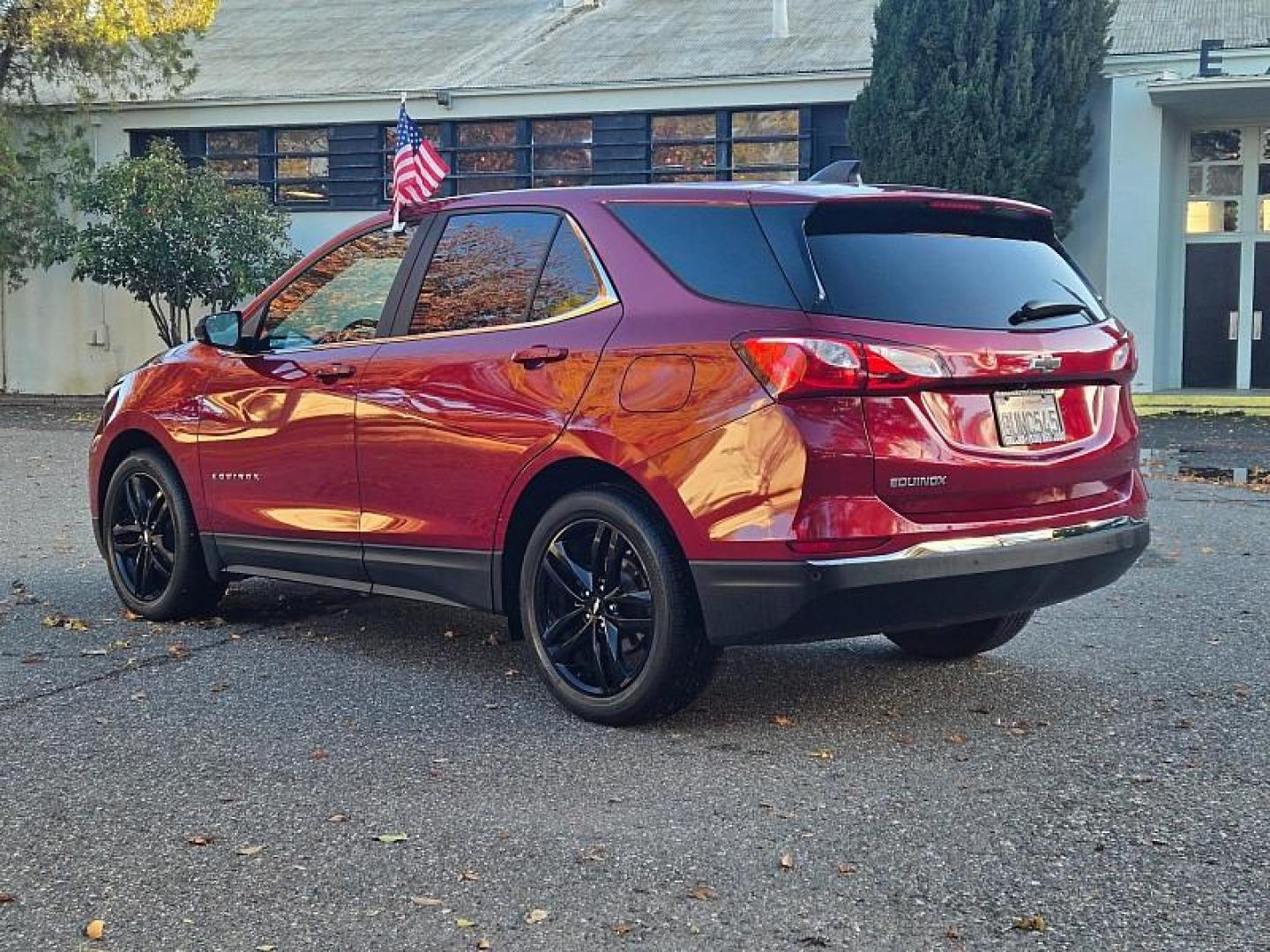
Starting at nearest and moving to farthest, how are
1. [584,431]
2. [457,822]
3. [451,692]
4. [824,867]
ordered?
1. [824,867]
2. [457,822]
3. [584,431]
4. [451,692]

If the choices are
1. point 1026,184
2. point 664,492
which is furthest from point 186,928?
point 1026,184

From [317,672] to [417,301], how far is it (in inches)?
56.5

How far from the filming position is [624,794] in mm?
4551

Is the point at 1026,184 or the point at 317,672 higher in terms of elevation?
the point at 1026,184

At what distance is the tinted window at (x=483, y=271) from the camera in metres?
5.67

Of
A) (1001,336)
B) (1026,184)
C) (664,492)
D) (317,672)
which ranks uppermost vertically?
(1026,184)

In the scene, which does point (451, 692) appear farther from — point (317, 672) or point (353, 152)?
point (353, 152)

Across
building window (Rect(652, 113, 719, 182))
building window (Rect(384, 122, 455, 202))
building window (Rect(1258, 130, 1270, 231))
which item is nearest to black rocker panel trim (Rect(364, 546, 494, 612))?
building window (Rect(652, 113, 719, 182))

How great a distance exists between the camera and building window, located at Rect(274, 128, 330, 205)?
86.8 ft

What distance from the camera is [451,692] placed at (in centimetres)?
580

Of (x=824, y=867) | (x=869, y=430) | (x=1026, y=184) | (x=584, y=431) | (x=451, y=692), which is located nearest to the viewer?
(x=824, y=867)

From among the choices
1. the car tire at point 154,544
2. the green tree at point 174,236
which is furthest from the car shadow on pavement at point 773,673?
A: the green tree at point 174,236

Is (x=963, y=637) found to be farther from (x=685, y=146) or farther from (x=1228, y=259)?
(x=685, y=146)

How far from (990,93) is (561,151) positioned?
23.3 feet
